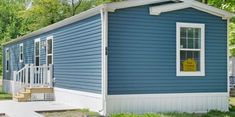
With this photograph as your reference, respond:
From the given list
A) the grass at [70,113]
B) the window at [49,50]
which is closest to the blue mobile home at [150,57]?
the grass at [70,113]

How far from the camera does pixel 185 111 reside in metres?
13.7

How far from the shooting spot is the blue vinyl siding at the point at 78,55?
43.2 feet

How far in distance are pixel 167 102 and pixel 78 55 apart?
373 centimetres

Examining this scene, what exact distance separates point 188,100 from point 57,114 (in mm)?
4341

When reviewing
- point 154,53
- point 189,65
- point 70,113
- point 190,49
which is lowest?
point 70,113

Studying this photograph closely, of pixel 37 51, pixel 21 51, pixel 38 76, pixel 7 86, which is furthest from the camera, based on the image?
pixel 7 86

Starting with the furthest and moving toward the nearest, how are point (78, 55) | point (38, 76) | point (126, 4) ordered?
1. point (38, 76)
2. point (78, 55)
3. point (126, 4)

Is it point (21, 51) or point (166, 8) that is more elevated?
point (166, 8)

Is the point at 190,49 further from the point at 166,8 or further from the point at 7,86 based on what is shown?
the point at 7,86

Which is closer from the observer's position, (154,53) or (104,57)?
(104,57)

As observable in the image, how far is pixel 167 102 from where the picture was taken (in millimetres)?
13414

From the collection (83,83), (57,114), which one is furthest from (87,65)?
(57,114)

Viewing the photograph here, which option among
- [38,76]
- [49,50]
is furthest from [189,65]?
[38,76]

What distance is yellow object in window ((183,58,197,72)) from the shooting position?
13.8 m
